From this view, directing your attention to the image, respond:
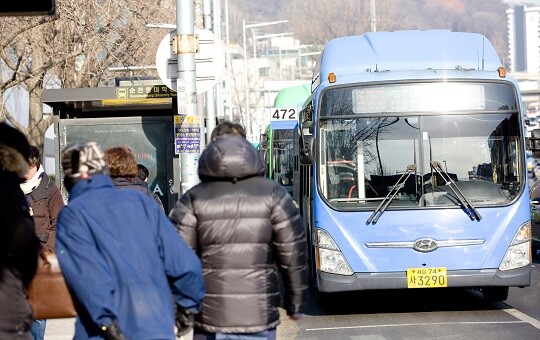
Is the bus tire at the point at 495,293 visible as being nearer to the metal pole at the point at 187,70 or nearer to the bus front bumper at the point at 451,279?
the bus front bumper at the point at 451,279

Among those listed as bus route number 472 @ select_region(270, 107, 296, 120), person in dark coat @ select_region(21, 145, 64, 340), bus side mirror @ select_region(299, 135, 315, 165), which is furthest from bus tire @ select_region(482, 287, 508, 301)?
bus route number 472 @ select_region(270, 107, 296, 120)

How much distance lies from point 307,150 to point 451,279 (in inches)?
83.6

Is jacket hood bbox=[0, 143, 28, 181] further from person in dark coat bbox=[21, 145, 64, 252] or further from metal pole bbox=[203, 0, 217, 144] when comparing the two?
metal pole bbox=[203, 0, 217, 144]

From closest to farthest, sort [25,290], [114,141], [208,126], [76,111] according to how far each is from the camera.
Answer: [25,290] → [114,141] → [76,111] → [208,126]

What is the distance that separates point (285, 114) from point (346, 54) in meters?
15.5

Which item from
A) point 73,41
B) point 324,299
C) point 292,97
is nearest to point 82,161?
point 324,299

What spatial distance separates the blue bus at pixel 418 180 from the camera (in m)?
12.2

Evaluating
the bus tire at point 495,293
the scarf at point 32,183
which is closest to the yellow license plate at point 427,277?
the bus tire at point 495,293

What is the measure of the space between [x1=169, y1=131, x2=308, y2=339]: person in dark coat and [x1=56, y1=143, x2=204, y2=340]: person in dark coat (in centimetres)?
67

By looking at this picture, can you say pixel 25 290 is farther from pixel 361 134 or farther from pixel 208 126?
pixel 208 126

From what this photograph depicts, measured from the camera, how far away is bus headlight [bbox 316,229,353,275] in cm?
1228

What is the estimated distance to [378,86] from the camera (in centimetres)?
1284

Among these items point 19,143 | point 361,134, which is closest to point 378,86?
point 361,134

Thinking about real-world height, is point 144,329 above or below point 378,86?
below
